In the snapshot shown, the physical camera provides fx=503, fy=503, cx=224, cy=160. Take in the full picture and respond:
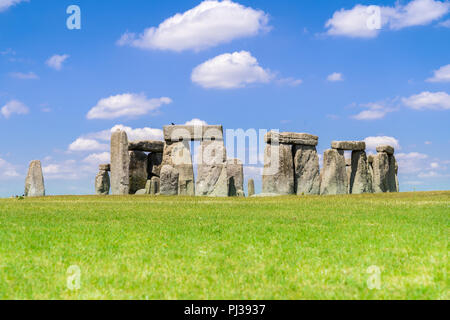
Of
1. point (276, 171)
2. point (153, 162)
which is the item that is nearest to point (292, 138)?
point (276, 171)

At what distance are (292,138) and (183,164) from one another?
616cm

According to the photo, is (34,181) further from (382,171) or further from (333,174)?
(382,171)

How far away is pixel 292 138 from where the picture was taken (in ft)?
90.8

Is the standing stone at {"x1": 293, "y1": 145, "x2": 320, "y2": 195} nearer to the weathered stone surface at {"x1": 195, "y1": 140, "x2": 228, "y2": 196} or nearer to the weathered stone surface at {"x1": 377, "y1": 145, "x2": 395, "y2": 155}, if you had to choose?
the weathered stone surface at {"x1": 195, "y1": 140, "x2": 228, "y2": 196}

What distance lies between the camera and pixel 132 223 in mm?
11828

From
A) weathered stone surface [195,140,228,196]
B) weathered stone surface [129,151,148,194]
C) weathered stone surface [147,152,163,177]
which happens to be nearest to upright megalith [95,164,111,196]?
weathered stone surface [147,152,163,177]

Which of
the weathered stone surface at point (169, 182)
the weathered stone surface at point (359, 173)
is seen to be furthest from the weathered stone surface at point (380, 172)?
the weathered stone surface at point (169, 182)

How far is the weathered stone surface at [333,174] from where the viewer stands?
2855 centimetres

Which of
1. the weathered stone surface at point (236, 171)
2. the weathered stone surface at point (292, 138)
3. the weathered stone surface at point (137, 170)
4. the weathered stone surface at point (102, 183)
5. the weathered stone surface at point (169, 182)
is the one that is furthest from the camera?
the weathered stone surface at point (102, 183)

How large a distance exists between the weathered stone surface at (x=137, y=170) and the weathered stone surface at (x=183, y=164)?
4.68m

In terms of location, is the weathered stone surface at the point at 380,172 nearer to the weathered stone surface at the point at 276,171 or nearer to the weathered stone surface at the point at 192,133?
the weathered stone surface at the point at 276,171

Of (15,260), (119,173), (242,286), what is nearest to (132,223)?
(15,260)

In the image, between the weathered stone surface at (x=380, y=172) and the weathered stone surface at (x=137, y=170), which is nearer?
the weathered stone surface at (x=137, y=170)
